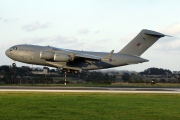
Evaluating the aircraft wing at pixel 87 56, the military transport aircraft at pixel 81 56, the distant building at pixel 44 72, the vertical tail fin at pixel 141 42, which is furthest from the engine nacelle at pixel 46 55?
the distant building at pixel 44 72

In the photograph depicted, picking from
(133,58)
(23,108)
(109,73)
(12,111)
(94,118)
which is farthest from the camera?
(109,73)

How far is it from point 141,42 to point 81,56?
820 cm

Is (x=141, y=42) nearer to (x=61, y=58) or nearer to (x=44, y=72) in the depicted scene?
(x=61, y=58)

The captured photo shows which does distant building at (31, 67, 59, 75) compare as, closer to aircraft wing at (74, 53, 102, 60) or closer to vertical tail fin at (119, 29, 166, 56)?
aircraft wing at (74, 53, 102, 60)

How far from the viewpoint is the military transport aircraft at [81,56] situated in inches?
1821

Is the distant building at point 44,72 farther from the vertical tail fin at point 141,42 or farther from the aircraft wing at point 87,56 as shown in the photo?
the vertical tail fin at point 141,42

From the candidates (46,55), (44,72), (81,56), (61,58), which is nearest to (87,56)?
(81,56)

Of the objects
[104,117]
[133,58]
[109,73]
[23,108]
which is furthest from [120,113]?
[109,73]

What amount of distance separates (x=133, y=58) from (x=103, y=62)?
3.81 m

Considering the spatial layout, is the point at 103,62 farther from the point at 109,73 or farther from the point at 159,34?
the point at 109,73

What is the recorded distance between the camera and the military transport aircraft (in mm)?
46250

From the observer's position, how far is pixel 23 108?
1750cm

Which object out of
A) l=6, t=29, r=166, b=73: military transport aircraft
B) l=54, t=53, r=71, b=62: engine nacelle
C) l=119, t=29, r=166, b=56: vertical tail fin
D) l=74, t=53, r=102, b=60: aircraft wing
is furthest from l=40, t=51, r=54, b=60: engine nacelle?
l=119, t=29, r=166, b=56: vertical tail fin

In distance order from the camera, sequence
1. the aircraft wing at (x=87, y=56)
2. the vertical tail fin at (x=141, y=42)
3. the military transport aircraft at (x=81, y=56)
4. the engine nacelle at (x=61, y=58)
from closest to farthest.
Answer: the aircraft wing at (x=87, y=56) → the engine nacelle at (x=61, y=58) → the military transport aircraft at (x=81, y=56) → the vertical tail fin at (x=141, y=42)
